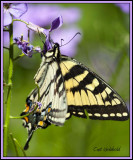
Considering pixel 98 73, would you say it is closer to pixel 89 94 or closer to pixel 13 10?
pixel 89 94

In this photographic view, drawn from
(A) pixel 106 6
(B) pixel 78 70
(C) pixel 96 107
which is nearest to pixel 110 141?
(C) pixel 96 107

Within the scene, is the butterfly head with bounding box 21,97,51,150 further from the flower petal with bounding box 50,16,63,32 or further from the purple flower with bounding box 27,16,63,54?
the flower petal with bounding box 50,16,63,32

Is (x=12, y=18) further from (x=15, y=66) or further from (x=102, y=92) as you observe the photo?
(x=15, y=66)

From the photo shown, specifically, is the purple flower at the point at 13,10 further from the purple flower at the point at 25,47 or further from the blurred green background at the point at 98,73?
the blurred green background at the point at 98,73

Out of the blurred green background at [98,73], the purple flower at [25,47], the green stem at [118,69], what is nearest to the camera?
the purple flower at [25,47]

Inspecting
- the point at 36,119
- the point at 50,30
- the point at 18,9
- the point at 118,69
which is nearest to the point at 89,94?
the point at 36,119

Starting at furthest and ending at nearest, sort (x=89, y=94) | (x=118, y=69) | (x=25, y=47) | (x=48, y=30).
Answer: (x=118, y=69) < (x=89, y=94) < (x=48, y=30) < (x=25, y=47)

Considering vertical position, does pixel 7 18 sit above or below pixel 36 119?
above

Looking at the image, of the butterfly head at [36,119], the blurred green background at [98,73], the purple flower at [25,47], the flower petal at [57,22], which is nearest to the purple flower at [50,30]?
the flower petal at [57,22]
